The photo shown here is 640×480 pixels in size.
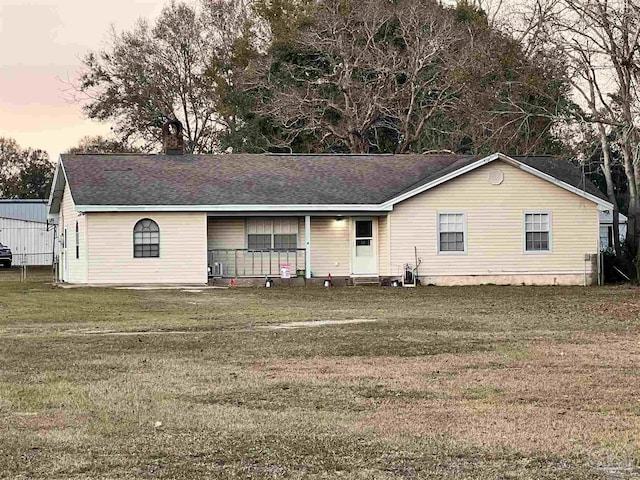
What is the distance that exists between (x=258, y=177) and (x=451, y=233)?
6.53 m

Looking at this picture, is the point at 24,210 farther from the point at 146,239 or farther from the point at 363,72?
the point at 146,239

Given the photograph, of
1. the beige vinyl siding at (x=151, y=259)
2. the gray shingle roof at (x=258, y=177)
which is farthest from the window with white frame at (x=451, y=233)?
the beige vinyl siding at (x=151, y=259)

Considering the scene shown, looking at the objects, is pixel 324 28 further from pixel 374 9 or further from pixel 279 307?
pixel 279 307

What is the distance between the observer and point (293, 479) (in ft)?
23.9

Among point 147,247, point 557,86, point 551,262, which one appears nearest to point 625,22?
point 557,86

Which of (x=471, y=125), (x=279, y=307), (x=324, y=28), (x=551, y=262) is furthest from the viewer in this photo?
(x=324, y=28)

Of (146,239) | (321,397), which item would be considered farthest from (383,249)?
(321,397)

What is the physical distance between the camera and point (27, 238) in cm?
6425

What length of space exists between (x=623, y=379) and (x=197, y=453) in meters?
5.40

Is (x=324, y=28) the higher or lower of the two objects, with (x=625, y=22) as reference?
higher

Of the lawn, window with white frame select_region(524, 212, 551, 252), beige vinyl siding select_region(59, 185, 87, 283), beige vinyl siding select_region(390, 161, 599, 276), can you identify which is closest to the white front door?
beige vinyl siding select_region(390, 161, 599, 276)

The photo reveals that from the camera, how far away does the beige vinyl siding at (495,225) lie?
34.6 meters

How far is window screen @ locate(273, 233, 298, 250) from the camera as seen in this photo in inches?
1401

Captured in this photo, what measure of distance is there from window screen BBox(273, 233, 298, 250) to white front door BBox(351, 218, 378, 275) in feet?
6.03
